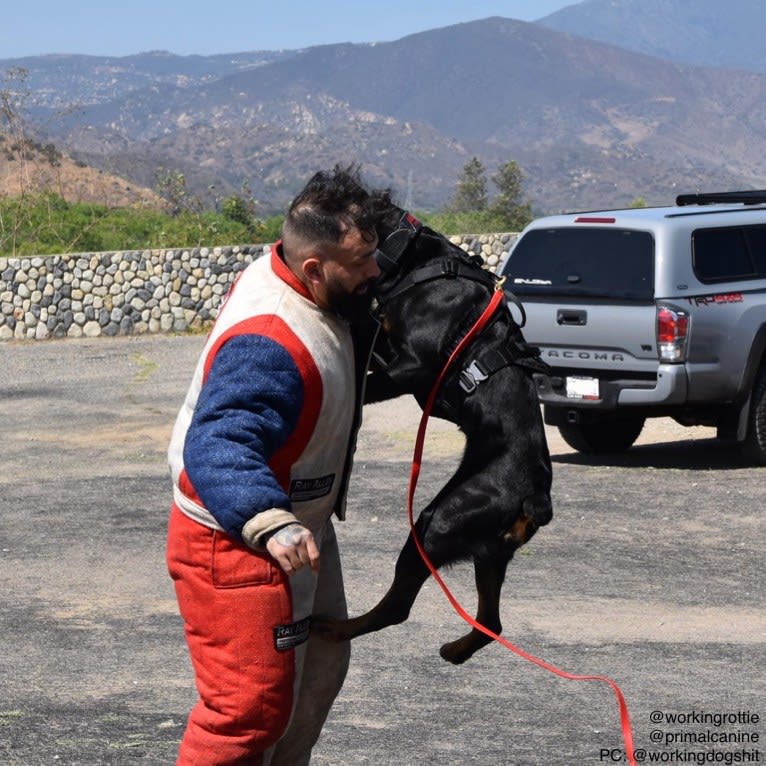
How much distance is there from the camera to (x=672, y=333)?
1082cm

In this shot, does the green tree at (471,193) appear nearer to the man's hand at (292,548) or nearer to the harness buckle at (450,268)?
the harness buckle at (450,268)

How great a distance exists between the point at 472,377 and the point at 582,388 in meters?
7.73

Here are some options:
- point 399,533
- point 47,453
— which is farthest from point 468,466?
point 47,453

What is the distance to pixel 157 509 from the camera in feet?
33.1

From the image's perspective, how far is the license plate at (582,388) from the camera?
1118 centimetres

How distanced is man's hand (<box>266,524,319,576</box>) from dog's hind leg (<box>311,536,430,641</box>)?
0.68m

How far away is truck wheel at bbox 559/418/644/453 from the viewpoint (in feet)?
40.4

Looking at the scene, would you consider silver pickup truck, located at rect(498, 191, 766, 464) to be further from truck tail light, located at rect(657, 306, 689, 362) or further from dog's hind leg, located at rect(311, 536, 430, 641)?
dog's hind leg, located at rect(311, 536, 430, 641)

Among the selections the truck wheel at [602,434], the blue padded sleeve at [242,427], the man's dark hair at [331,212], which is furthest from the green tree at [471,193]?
the blue padded sleeve at [242,427]

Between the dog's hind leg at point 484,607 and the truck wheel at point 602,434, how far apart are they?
841 centimetres

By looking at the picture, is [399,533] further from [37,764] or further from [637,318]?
[37,764]

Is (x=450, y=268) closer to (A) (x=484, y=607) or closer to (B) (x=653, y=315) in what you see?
(A) (x=484, y=607)

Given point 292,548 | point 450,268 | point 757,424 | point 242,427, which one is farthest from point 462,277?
point 757,424

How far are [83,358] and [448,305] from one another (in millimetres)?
17719
